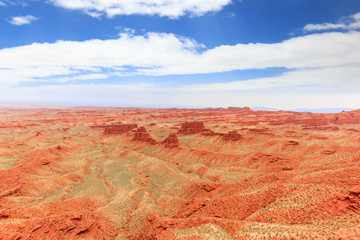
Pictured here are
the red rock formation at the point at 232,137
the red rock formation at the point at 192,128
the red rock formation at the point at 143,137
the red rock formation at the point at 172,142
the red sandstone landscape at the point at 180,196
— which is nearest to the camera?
the red sandstone landscape at the point at 180,196

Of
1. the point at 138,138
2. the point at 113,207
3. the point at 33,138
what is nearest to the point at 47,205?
the point at 113,207

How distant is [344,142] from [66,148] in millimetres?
120148

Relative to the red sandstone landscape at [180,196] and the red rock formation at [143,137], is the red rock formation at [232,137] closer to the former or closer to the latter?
the red sandstone landscape at [180,196]

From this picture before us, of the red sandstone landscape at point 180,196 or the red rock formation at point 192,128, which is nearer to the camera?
the red sandstone landscape at point 180,196

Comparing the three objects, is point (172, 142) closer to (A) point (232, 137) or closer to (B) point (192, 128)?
(A) point (232, 137)

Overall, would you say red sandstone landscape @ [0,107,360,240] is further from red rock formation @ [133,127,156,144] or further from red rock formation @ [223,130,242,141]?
red rock formation @ [223,130,242,141]

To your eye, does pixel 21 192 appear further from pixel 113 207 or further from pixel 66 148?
pixel 66 148

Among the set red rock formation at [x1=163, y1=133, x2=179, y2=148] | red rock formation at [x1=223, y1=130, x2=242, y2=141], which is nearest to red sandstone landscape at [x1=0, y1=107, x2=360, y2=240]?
red rock formation at [x1=163, y1=133, x2=179, y2=148]

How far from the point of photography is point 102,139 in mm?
120812

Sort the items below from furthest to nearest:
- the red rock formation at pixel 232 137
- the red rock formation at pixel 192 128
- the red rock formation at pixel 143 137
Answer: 1. the red rock formation at pixel 192 128
2. the red rock formation at pixel 232 137
3. the red rock formation at pixel 143 137

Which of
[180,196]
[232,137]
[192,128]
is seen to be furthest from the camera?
[192,128]

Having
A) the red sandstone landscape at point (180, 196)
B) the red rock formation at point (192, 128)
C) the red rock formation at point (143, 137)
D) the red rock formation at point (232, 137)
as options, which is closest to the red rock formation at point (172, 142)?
the red sandstone landscape at point (180, 196)

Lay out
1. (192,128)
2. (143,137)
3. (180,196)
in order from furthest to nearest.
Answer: (192,128)
(143,137)
(180,196)

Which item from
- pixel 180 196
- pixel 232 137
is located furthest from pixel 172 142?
pixel 180 196
